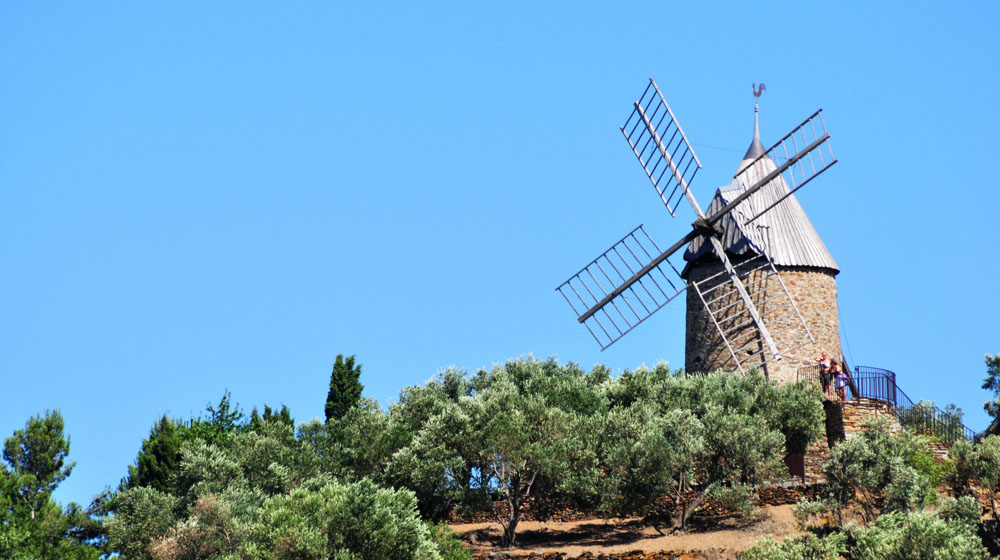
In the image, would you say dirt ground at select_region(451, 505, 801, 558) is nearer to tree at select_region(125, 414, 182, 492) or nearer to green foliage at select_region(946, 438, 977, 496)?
green foliage at select_region(946, 438, 977, 496)

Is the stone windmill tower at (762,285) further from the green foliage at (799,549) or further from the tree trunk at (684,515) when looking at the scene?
the green foliage at (799,549)

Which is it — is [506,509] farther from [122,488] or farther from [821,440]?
[122,488]

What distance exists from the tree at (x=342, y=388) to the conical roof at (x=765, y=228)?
10.6 metres

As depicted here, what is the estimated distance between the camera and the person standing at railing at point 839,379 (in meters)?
31.0

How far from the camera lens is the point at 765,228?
33719 millimetres

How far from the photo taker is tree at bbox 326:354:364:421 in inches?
1403

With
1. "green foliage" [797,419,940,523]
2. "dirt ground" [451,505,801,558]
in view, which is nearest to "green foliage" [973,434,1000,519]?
"green foliage" [797,419,940,523]

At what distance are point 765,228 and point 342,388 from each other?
13555mm

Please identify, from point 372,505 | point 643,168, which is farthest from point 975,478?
point 643,168

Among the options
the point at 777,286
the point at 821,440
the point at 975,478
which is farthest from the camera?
the point at 777,286

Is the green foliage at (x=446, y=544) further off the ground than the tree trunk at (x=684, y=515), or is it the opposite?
the tree trunk at (x=684, y=515)

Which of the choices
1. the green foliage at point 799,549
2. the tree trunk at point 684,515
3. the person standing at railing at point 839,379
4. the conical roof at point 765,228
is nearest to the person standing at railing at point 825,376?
the person standing at railing at point 839,379

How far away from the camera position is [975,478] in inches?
917

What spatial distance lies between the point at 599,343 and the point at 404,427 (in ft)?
25.3
